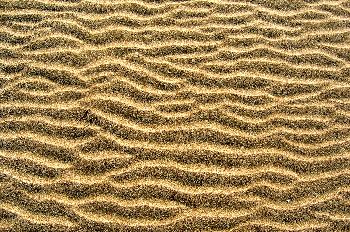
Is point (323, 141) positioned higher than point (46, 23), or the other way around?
point (46, 23)

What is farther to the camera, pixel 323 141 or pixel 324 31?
pixel 324 31

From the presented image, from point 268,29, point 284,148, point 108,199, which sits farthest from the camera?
point 268,29

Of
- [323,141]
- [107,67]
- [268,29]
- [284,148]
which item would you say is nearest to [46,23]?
[107,67]

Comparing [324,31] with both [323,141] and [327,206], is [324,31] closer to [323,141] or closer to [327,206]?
[323,141]

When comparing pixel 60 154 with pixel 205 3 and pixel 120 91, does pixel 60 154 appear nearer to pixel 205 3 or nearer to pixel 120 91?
pixel 120 91

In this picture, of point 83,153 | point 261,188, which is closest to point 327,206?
point 261,188

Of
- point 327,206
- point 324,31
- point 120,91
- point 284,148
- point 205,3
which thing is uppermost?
point 205,3

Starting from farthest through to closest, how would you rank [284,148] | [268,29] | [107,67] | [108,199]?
[268,29] < [107,67] < [284,148] < [108,199]
